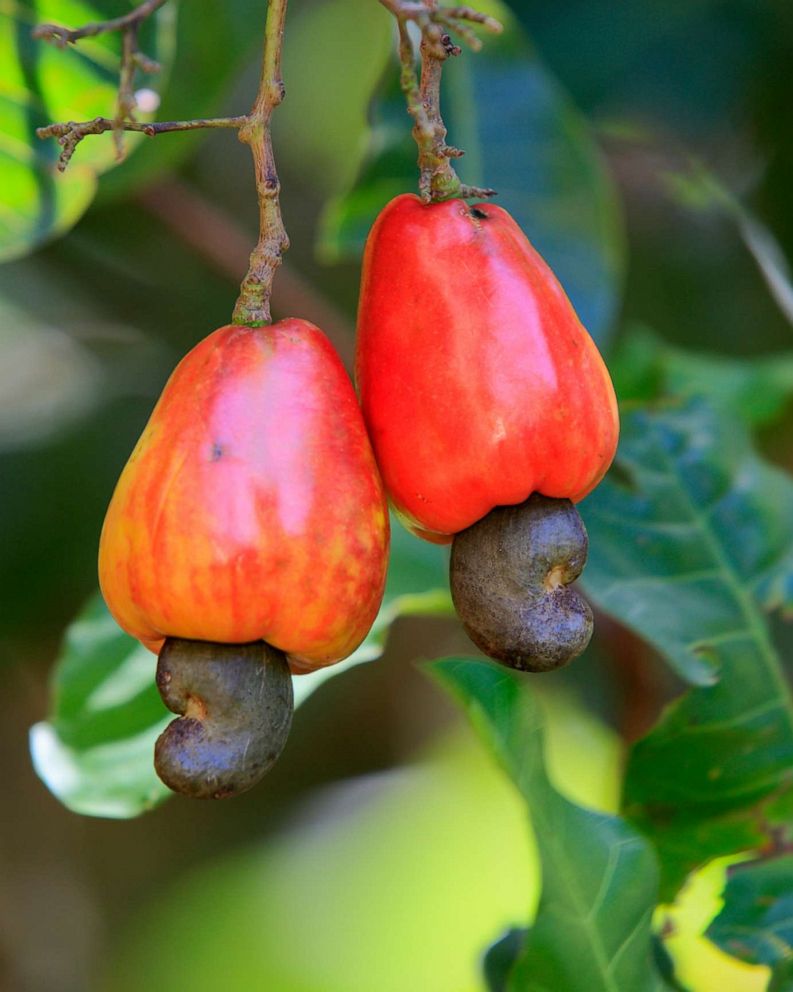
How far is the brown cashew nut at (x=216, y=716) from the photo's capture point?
0.81 metres

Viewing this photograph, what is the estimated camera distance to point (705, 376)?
6.07 feet

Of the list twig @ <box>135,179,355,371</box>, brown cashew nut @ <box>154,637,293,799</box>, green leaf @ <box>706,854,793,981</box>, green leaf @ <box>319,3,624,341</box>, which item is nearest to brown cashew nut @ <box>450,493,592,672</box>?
brown cashew nut @ <box>154,637,293,799</box>

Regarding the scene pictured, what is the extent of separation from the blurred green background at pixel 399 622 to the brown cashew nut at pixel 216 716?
1016 millimetres

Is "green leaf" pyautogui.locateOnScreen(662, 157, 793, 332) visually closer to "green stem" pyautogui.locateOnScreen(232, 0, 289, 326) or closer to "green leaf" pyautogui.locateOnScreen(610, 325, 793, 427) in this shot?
"green leaf" pyautogui.locateOnScreen(610, 325, 793, 427)

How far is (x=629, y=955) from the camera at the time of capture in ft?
3.57

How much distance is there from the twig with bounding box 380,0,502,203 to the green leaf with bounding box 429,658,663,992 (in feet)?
1.24

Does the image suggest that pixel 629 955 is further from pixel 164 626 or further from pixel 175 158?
pixel 175 158

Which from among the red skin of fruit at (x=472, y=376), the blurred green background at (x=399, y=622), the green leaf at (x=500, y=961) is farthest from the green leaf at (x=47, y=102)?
the green leaf at (x=500, y=961)

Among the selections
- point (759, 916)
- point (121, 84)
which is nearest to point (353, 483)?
point (121, 84)

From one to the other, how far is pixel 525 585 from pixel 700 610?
68 cm

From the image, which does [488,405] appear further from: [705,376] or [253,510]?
[705,376]

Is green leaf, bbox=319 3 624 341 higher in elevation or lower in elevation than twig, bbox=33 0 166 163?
lower

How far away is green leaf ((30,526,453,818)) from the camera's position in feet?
4.32

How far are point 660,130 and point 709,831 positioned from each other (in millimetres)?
1241
